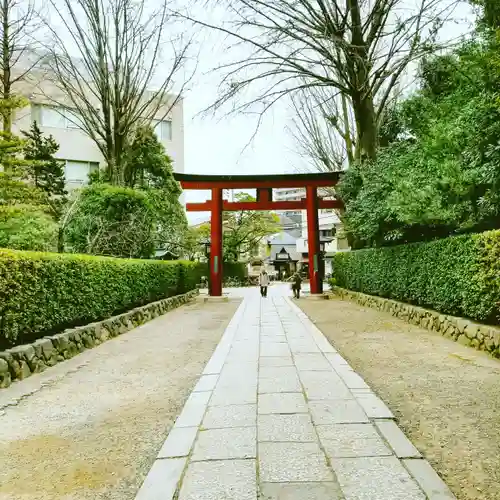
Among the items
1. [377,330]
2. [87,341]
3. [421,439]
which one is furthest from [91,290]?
[421,439]

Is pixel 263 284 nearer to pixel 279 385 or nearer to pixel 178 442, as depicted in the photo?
pixel 279 385

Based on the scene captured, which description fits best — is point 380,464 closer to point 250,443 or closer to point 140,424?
point 250,443

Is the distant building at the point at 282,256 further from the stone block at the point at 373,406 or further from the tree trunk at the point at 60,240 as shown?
the stone block at the point at 373,406

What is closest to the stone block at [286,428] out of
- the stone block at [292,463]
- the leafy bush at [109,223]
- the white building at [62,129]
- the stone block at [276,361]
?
the stone block at [292,463]

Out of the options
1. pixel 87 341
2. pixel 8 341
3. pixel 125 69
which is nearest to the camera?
pixel 8 341

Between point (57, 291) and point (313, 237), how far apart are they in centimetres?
1495

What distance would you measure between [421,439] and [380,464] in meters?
0.66

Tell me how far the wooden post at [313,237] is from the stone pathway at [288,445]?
48.8 feet

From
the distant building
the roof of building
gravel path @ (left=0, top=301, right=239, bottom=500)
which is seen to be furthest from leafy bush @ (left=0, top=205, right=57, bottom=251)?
the roof of building

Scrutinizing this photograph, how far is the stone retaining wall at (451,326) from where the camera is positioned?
20.7 feet

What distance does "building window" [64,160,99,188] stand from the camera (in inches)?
933

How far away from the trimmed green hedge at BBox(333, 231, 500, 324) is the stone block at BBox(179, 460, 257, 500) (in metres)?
4.76

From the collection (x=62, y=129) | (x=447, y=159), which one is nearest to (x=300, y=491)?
(x=447, y=159)

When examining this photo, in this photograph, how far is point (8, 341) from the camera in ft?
17.6
